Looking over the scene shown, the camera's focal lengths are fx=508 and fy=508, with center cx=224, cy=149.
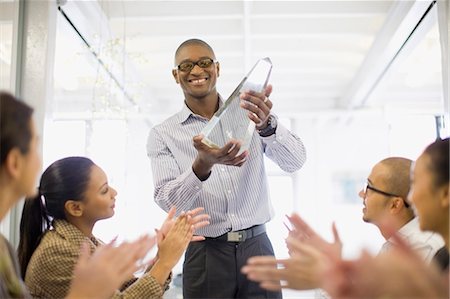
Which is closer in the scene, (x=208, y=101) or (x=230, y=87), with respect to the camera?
(x=208, y=101)

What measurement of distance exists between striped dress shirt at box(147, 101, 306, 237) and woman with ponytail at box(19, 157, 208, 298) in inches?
5.2

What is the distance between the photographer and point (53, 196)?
1497 mm

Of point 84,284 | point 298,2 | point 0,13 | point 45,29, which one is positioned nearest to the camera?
point 84,284

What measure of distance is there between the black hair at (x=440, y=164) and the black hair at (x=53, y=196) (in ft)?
3.24

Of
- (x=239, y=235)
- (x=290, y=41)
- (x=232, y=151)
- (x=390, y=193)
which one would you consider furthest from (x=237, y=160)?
(x=290, y=41)

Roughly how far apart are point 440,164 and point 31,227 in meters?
1.12

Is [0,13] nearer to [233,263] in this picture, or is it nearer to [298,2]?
[233,263]

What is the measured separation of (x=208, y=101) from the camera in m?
1.84

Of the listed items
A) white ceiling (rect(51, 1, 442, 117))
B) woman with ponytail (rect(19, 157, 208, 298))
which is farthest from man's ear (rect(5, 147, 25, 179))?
white ceiling (rect(51, 1, 442, 117))

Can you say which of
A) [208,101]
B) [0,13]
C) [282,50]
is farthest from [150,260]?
[282,50]

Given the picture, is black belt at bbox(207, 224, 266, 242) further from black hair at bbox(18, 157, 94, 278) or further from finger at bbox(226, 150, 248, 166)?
black hair at bbox(18, 157, 94, 278)

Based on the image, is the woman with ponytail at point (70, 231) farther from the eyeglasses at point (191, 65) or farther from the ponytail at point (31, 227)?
the eyeglasses at point (191, 65)

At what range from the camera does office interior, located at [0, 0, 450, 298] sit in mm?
2215

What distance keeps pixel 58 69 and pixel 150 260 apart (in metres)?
2.11
